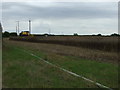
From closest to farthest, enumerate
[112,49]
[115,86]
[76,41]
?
[115,86] → [112,49] → [76,41]

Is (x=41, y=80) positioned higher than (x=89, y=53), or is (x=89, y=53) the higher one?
(x=89, y=53)

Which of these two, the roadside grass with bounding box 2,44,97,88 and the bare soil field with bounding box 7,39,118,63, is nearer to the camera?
the roadside grass with bounding box 2,44,97,88

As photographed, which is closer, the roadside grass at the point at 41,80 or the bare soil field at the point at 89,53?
the roadside grass at the point at 41,80

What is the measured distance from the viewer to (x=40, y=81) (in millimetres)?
11211

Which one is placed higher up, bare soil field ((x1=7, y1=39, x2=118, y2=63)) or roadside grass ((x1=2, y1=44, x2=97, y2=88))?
bare soil field ((x1=7, y1=39, x2=118, y2=63))

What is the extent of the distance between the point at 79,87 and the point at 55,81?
132 centimetres

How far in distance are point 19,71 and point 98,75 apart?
11.7 feet

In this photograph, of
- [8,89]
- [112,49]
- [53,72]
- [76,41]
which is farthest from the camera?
[76,41]

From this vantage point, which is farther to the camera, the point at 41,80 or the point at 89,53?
the point at 89,53

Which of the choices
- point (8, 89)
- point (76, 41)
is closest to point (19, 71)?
point (8, 89)

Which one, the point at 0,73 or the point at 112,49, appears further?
the point at 112,49

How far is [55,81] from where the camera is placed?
11211 mm

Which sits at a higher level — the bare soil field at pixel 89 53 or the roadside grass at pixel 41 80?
the bare soil field at pixel 89 53

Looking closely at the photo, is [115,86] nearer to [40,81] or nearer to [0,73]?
[40,81]
